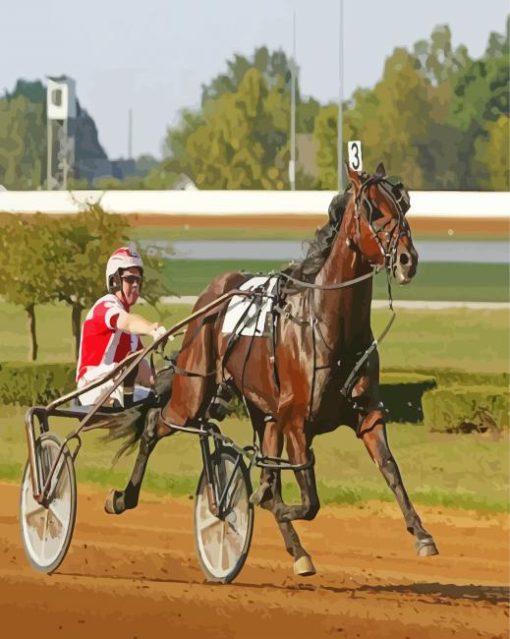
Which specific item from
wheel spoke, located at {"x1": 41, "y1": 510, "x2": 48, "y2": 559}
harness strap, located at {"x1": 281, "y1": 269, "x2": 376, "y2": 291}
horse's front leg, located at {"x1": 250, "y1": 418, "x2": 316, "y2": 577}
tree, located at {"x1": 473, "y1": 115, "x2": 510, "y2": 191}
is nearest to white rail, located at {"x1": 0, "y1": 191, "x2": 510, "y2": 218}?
wheel spoke, located at {"x1": 41, "y1": 510, "x2": 48, "y2": 559}

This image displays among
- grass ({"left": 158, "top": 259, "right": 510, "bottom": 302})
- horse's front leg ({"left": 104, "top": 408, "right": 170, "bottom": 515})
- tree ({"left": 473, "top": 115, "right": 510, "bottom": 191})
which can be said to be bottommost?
horse's front leg ({"left": 104, "top": 408, "right": 170, "bottom": 515})

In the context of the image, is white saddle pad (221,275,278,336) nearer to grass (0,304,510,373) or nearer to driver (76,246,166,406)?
driver (76,246,166,406)

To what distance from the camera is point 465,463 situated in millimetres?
12984

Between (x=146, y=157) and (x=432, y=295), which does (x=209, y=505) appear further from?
(x=146, y=157)

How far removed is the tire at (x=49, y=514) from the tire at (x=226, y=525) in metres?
0.60

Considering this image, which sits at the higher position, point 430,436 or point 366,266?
point 366,266

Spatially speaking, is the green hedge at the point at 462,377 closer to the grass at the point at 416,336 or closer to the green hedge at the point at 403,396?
the green hedge at the point at 403,396

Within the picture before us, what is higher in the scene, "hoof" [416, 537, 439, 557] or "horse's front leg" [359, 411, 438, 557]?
"horse's front leg" [359, 411, 438, 557]

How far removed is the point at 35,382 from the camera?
14320 millimetres

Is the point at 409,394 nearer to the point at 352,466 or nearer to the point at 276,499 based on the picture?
the point at 352,466

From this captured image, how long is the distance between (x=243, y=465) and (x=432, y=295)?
1801cm

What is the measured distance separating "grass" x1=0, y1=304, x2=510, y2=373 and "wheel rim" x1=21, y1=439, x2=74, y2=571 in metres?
8.86

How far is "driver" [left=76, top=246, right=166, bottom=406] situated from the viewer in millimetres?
7730

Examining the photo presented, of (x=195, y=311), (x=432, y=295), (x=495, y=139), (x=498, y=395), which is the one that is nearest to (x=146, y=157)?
(x=495, y=139)
